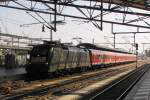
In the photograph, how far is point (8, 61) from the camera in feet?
124

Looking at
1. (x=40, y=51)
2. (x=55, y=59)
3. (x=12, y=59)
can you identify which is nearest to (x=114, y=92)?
(x=55, y=59)

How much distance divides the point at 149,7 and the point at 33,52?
9.62 meters

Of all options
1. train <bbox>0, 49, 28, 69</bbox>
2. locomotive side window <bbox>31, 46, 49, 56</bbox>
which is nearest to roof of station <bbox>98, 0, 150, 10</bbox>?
locomotive side window <bbox>31, 46, 49, 56</bbox>

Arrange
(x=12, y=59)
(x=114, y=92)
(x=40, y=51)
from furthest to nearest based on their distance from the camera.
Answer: (x=12, y=59)
(x=40, y=51)
(x=114, y=92)

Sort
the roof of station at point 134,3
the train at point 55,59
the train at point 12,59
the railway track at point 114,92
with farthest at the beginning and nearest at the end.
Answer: the train at point 12,59 < the train at point 55,59 < the roof of station at point 134,3 < the railway track at point 114,92

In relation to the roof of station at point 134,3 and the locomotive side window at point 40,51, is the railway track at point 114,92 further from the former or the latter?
the locomotive side window at point 40,51

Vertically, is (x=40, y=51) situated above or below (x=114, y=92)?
above

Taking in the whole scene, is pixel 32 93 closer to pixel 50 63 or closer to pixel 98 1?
pixel 50 63

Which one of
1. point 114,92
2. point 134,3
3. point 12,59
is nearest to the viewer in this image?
point 114,92

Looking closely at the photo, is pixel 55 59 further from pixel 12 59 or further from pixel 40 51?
pixel 12 59

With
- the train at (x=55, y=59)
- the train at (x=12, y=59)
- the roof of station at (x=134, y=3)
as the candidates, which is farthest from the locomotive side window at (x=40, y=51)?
the train at (x=12, y=59)

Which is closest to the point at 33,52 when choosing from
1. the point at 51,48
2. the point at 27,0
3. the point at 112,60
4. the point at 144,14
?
the point at 51,48

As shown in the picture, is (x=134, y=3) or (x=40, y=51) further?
(x=40, y=51)

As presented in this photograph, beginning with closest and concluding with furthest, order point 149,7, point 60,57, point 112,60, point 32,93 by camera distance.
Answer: point 32,93 < point 149,7 < point 60,57 < point 112,60
